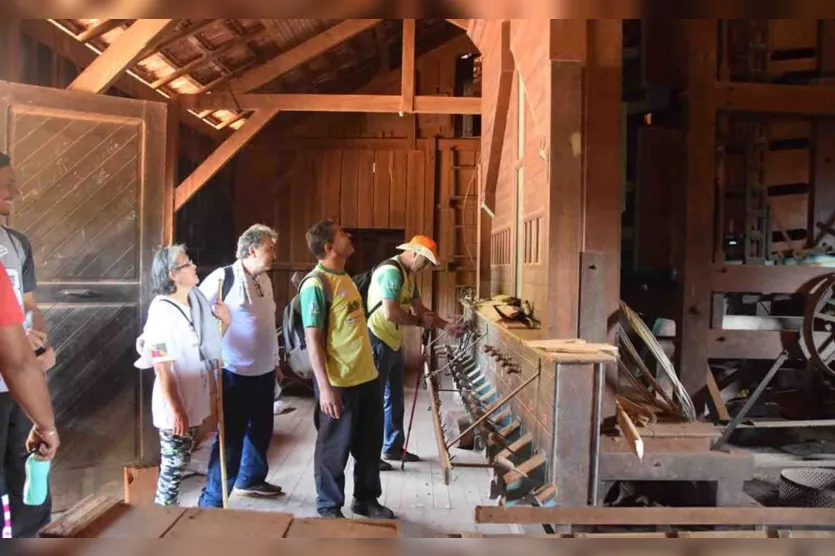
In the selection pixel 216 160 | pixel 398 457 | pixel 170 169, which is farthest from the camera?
pixel 216 160

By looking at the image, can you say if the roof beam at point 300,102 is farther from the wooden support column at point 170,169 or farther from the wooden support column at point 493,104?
the wooden support column at point 493,104

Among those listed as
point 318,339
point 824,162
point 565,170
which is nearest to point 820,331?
point 824,162

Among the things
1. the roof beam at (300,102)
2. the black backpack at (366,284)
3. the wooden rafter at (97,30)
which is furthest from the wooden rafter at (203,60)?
the black backpack at (366,284)

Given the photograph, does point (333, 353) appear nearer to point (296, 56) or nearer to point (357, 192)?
point (296, 56)

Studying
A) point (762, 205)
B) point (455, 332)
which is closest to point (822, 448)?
point (762, 205)

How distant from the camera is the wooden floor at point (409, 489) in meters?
3.96

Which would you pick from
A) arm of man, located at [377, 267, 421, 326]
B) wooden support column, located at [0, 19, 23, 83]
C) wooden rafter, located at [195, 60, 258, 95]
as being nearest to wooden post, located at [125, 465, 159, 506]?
arm of man, located at [377, 267, 421, 326]

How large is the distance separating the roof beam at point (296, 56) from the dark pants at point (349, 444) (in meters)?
4.78

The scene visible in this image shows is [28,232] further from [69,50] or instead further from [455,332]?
[455,332]

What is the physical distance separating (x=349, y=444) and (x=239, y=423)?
2.73 ft

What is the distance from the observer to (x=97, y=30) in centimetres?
533

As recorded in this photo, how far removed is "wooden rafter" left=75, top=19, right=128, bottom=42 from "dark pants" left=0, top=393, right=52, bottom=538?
12.6ft

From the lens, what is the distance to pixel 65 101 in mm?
4117

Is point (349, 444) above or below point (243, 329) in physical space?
below
